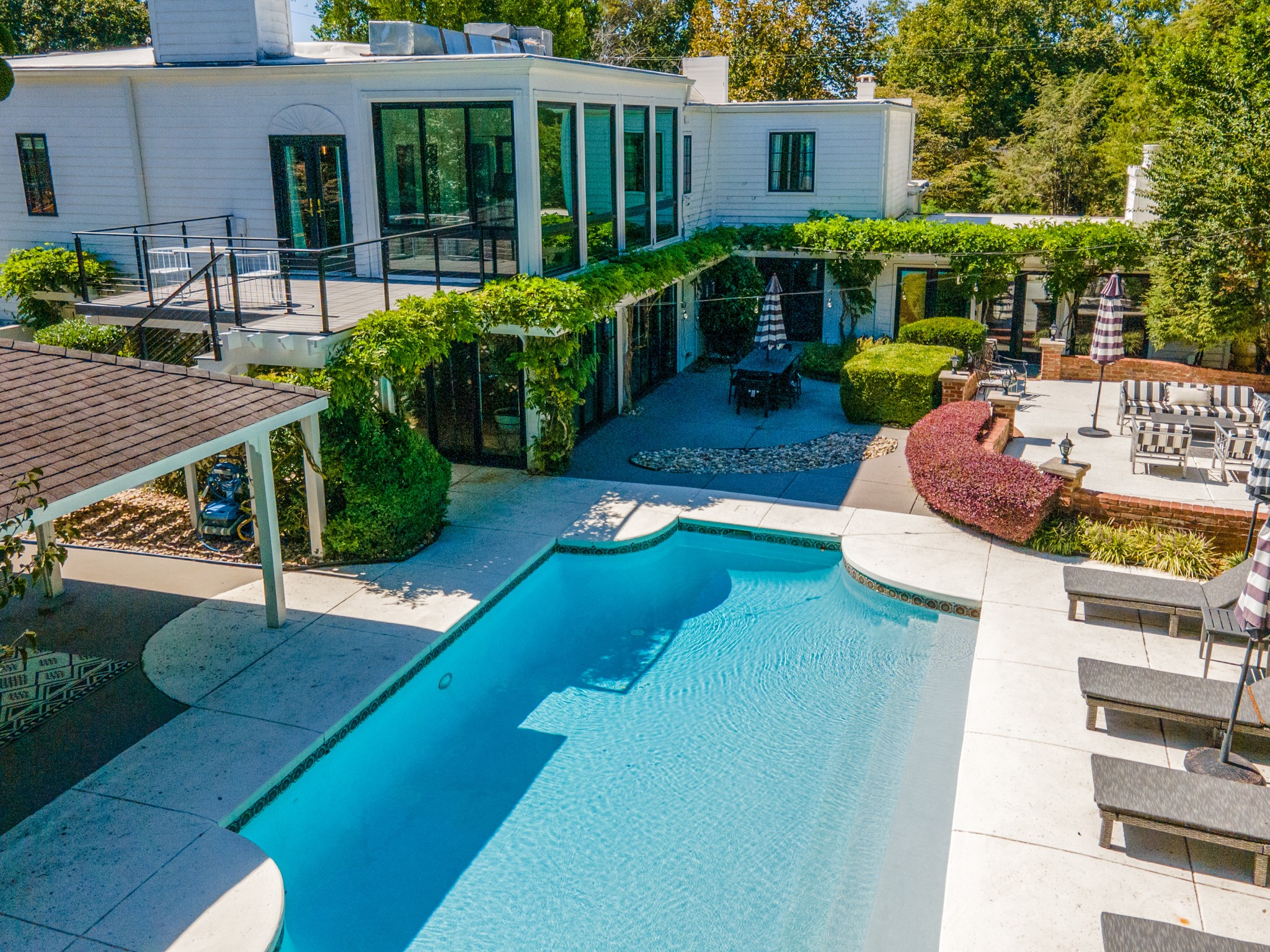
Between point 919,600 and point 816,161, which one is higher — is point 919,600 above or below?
below

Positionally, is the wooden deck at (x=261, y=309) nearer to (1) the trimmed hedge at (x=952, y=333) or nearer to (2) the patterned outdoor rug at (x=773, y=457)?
(2) the patterned outdoor rug at (x=773, y=457)

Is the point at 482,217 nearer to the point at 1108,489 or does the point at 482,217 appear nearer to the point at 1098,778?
the point at 1108,489

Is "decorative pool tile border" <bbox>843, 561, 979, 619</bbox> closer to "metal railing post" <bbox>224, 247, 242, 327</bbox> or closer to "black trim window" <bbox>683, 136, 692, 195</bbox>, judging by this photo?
"metal railing post" <bbox>224, 247, 242, 327</bbox>

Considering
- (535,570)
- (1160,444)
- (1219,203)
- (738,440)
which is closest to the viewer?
(535,570)

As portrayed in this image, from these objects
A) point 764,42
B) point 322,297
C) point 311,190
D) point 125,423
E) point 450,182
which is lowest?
point 125,423

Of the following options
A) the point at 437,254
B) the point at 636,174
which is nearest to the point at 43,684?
the point at 437,254

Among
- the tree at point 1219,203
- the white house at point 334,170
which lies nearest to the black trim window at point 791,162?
the white house at point 334,170

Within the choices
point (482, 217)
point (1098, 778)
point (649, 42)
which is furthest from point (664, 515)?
point (649, 42)

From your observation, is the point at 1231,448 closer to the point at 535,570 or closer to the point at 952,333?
the point at 952,333
